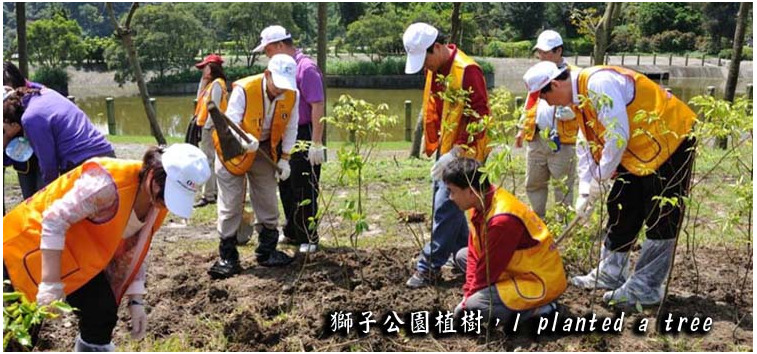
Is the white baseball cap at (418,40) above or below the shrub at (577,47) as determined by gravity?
above

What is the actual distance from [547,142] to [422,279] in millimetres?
1685

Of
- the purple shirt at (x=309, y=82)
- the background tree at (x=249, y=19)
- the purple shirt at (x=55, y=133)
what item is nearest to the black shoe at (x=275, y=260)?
the purple shirt at (x=309, y=82)

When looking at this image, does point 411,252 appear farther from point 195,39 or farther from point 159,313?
point 195,39

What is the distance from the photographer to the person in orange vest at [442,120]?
14.3ft

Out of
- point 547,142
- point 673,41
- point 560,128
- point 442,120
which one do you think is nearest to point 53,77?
point 673,41

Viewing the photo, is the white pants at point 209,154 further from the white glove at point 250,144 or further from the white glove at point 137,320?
the white glove at point 137,320

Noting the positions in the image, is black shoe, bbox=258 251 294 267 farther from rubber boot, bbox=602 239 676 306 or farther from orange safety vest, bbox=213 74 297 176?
rubber boot, bbox=602 239 676 306

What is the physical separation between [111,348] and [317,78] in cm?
252

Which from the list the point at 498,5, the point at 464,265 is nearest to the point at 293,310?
the point at 464,265

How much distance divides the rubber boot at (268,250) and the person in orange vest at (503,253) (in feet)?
5.29

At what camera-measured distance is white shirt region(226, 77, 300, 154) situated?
4773mm

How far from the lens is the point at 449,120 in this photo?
14.2 ft

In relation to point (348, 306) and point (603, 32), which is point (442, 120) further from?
point (603, 32)

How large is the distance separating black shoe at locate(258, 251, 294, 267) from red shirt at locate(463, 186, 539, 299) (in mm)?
1616
